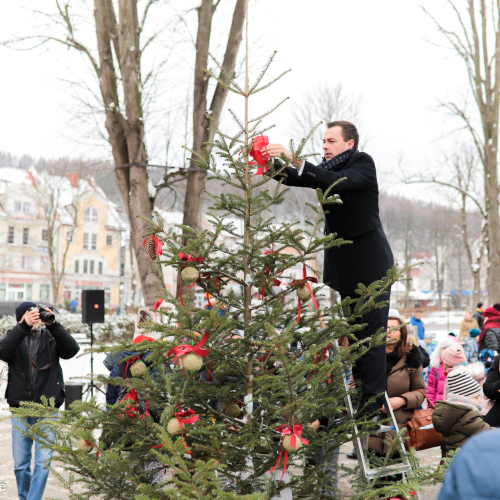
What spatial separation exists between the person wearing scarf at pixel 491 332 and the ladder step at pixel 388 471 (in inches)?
260

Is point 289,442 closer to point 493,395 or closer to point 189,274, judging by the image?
point 189,274

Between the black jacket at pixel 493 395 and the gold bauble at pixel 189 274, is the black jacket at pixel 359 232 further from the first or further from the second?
the black jacket at pixel 493 395

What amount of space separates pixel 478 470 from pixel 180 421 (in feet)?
5.78

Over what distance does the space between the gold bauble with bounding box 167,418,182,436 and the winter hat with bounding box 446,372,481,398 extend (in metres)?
3.24

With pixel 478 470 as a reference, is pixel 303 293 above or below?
above

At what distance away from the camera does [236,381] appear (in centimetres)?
316

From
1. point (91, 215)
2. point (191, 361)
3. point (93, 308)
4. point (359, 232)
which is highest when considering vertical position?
point (91, 215)

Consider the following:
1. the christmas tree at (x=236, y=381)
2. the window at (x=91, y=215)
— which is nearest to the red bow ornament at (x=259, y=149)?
the christmas tree at (x=236, y=381)

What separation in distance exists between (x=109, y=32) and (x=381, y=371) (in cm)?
926

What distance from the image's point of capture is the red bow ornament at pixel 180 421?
99.9 inches

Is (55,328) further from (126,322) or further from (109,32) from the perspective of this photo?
(126,322)

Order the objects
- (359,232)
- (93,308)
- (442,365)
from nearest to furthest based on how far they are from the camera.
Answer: (359,232), (442,365), (93,308)

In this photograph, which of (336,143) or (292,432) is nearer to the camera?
(292,432)

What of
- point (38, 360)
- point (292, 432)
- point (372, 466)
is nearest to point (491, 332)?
point (372, 466)
